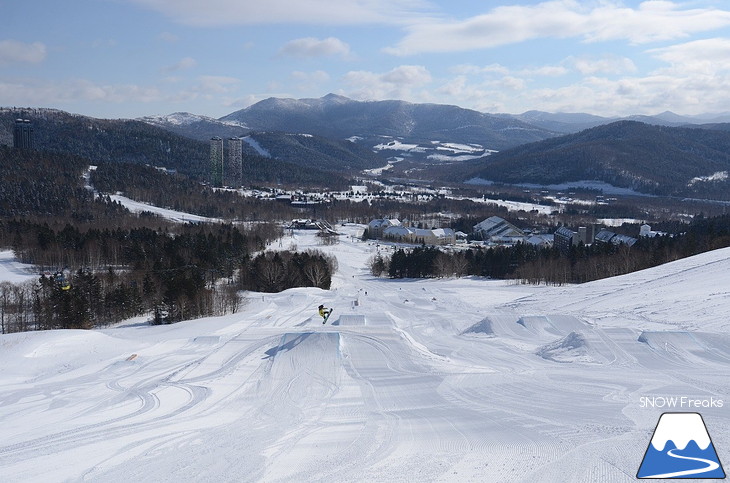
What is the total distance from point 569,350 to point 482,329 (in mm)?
6059

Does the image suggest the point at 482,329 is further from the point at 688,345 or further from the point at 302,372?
the point at 302,372

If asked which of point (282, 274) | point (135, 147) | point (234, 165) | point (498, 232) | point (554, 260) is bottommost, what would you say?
point (282, 274)

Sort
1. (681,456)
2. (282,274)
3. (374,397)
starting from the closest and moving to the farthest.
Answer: (681,456) → (374,397) → (282,274)

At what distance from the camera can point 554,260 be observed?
178 ft

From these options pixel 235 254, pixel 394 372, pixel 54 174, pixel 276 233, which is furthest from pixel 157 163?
pixel 394 372

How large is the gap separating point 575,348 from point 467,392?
17.6ft

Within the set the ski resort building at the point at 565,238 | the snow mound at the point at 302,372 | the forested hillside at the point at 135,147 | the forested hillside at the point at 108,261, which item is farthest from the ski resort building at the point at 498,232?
the forested hillside at the point at 135,147

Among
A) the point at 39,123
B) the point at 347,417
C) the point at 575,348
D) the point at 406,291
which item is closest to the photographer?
the point at 347,417

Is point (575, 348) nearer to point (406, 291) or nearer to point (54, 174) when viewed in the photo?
point (406, 291)

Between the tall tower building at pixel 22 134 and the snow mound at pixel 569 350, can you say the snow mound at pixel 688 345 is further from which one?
the tall tower building at pixel 22 134

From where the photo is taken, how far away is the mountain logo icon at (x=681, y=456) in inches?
323

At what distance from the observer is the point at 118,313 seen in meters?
38.2

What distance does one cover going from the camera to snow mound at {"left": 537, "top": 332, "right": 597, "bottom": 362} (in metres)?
17.1

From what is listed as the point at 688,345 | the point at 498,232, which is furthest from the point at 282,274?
the point at 498,232
